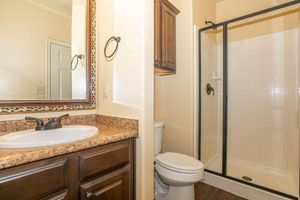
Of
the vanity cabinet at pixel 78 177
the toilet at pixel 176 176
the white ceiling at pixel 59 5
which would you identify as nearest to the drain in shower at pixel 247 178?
the toilet at pixel 176 176

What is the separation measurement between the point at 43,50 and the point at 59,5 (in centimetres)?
37

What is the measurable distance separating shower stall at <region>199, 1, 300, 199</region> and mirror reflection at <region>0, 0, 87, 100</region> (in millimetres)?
1419

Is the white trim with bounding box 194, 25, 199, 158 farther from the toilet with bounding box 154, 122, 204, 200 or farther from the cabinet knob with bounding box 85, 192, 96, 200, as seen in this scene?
the cabinet knob with bounding box 85, 192, 96, 200

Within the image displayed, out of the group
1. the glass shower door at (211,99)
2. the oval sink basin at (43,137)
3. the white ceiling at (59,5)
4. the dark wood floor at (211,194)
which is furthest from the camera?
the glass shower door at (211,99)

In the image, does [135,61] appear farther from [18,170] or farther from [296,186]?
[296,186]

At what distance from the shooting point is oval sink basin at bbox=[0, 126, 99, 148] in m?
0.73

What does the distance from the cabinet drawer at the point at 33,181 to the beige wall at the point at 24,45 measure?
1.91 feet

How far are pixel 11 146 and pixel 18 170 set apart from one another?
13 centimetres

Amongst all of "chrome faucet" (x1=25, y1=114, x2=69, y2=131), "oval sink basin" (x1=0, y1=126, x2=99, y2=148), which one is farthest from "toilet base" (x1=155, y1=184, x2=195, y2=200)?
"chrome faucet" (x1=25, y1=114, x2=69, y2=131)

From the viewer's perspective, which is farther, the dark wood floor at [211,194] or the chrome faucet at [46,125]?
the dark wood floor at [211,194]

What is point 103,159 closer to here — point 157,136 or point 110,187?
point 110,187

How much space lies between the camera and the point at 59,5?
1241mm

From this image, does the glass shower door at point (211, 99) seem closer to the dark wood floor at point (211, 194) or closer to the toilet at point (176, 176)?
the dark wood floor at point (211, 194)

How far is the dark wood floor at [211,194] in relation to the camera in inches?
68.6
